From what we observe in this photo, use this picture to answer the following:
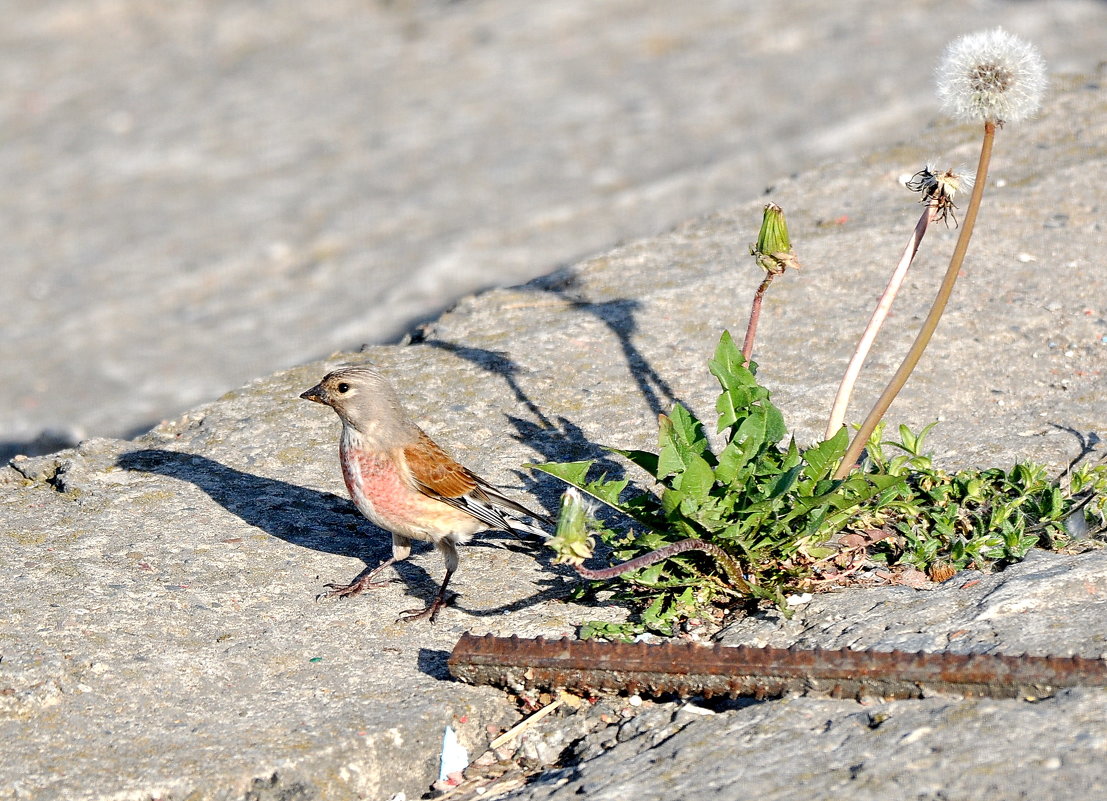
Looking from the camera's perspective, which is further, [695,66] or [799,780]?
[695,66]

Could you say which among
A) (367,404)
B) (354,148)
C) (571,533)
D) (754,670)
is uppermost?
(354,148)

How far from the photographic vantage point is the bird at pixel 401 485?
407 cm

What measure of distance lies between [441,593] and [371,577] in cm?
30

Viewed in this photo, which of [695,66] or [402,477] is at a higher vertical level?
[695,66]

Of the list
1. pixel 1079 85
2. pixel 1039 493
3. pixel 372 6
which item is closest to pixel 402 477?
pixel 1039 493

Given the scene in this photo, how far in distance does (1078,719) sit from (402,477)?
85.6 inches

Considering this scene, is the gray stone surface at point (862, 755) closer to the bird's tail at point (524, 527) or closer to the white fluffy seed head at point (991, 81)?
the bird's tail at point (524, 527)

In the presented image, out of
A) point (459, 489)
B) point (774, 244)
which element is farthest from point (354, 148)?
point (774, 244)

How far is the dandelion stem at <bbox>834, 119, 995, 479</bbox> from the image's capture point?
11.5 feet

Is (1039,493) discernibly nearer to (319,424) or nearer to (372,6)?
(319,424)

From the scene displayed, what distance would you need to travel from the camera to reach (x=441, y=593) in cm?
397

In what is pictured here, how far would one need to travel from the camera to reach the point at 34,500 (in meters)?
4.65

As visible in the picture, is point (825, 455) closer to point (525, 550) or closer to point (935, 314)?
point (935, 314)

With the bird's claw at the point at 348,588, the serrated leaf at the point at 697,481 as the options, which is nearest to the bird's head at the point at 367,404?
the bird's claw at the point at 348,588
